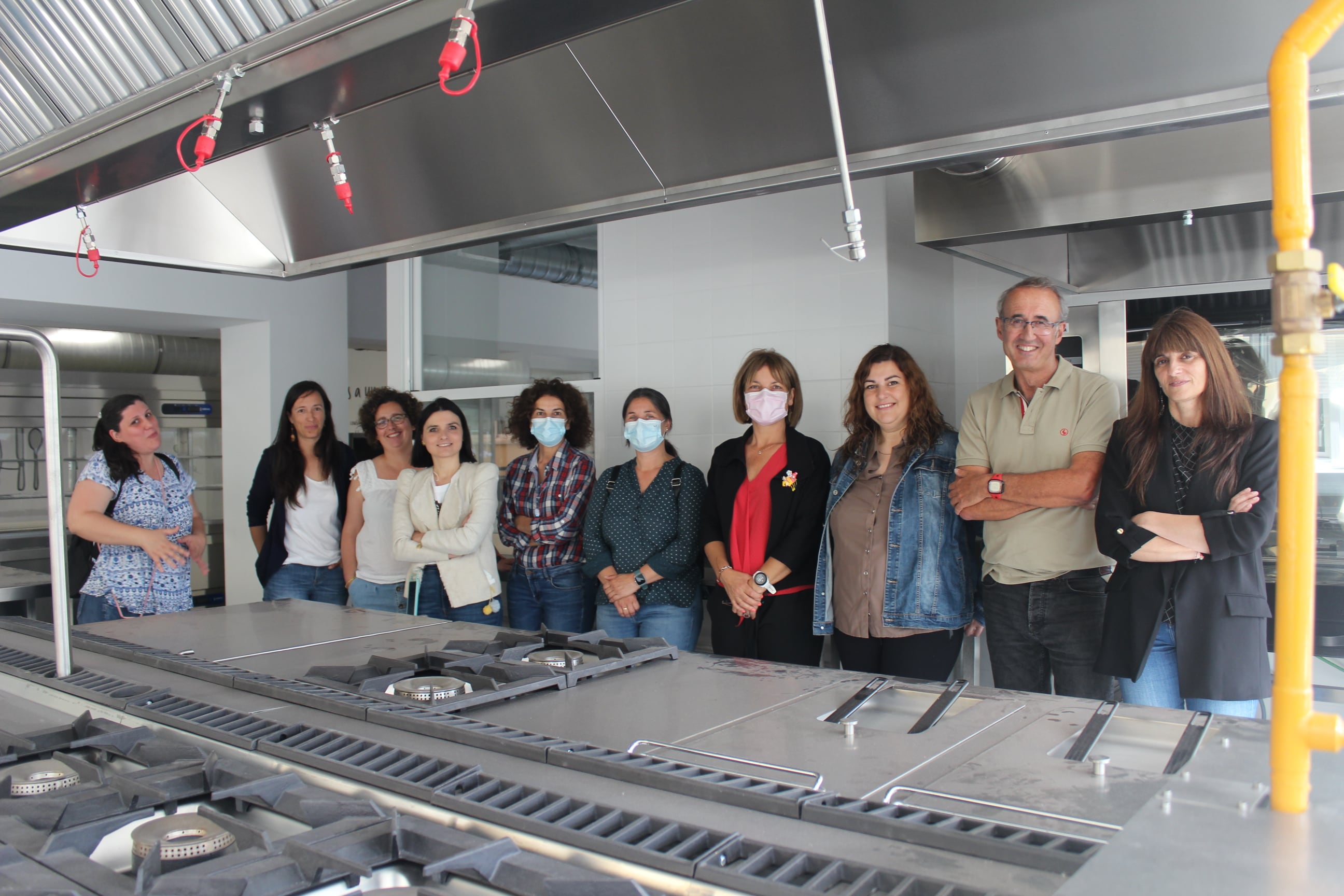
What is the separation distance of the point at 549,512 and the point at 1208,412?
81.1 inches

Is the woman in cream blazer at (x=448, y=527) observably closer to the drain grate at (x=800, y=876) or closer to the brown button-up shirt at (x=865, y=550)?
the brown button-up shirt at (x=865, y=550)

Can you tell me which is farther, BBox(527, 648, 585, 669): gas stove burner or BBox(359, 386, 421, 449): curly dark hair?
BBox(359, 386, 421, 449): curly dark hair

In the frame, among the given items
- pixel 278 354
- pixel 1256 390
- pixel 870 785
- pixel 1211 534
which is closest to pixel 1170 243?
pixel 1256 390

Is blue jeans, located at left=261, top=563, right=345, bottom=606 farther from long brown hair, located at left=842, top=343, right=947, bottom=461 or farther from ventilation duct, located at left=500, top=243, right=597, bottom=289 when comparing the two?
long brown hair, located at left=842, top=343, right=947, bottom=461

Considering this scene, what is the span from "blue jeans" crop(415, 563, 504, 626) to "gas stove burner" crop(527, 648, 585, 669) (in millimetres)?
1637

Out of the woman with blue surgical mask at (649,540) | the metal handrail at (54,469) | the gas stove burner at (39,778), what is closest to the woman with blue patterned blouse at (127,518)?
the woman with blue surgical mask at (649,540)

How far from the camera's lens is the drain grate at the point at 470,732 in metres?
1.09

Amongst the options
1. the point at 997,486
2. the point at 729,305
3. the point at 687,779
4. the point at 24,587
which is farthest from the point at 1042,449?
the point at 24,587

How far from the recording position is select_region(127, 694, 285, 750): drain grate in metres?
1.18

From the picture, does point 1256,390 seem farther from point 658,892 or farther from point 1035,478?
point 658,892

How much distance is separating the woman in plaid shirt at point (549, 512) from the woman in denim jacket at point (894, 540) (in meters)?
0.96

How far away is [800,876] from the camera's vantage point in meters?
0.78

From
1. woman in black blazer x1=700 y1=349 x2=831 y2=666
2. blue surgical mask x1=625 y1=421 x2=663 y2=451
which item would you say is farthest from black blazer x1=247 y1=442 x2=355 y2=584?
woman in black blazer x1=700 y1=349 x2=831 y2=666

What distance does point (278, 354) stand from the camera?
5.39 m
